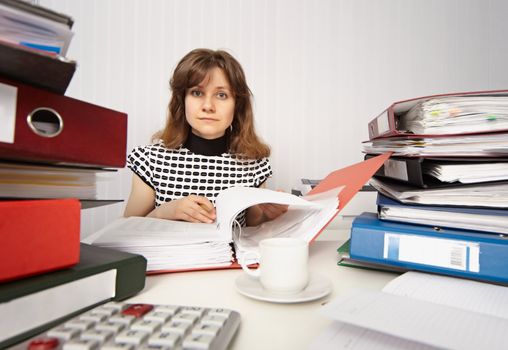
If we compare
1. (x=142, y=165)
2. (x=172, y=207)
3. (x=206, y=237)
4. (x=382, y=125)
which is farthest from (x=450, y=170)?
(x=142, y=165)

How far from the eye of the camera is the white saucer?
13.7 inches

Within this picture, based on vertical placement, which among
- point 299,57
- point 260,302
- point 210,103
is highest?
point 299,57

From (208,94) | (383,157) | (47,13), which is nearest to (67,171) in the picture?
(47,13)

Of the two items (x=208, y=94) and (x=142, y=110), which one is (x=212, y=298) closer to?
(x=208, y=94)

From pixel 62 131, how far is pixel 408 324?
1.18 ft

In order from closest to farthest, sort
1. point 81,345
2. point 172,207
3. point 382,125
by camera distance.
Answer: point 81,345 → point 382,125 → point 172,207

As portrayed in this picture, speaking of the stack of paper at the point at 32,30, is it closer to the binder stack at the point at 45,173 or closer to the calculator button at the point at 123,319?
the binder stack at the point at 45,173

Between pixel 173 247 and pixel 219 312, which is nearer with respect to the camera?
pixel 219 312

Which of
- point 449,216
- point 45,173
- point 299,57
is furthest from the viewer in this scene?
point 299,57

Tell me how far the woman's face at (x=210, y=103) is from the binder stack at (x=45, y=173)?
68 cm

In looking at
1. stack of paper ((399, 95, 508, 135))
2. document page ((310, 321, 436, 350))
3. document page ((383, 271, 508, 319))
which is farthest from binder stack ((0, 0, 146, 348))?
stack of paper ((399, 95, 508, 135))

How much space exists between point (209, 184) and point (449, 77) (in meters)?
1.34

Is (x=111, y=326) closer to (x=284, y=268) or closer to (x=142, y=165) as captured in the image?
(x=284, y=268)

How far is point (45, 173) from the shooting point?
13.4 inches
